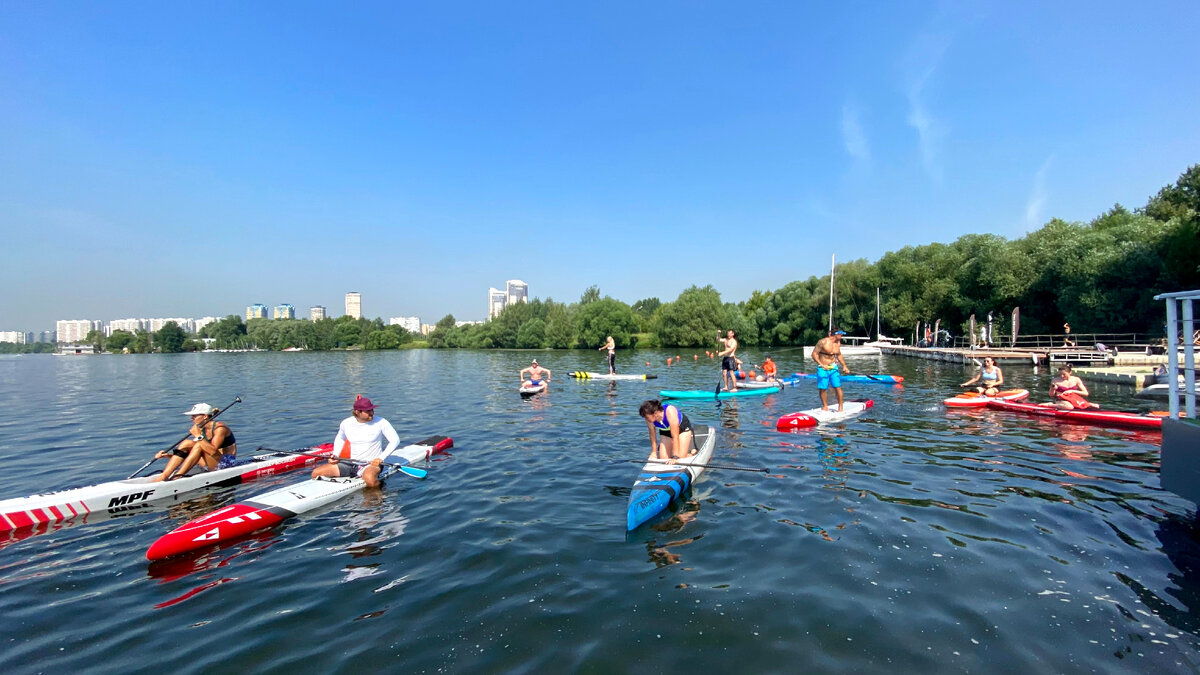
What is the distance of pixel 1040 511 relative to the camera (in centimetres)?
800

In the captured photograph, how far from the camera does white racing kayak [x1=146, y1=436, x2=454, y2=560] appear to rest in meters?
7.04

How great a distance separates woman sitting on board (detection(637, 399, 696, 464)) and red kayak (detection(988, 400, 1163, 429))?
12402 mm

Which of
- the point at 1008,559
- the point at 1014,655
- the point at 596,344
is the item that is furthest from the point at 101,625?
the point at 596,344

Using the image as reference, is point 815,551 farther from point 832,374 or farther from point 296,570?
point 832,374

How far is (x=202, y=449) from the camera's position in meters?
10.1

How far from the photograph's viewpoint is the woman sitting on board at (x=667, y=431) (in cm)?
934

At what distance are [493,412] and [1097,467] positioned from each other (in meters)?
16.1

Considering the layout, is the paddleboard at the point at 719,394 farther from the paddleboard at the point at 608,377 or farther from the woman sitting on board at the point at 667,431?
the woman sitting on board at the point at 667,431

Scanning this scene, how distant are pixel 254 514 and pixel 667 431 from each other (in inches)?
254

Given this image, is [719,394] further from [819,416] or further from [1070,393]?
[1070,393]

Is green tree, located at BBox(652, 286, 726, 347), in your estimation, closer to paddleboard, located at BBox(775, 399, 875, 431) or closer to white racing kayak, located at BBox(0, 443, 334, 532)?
paddleboard, located at BBox(775, 399, 875, 431)

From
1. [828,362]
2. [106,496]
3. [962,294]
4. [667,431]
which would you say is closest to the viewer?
[106,496]

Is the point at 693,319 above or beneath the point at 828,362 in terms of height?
above

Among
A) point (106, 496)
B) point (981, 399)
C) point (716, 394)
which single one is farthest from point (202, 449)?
point (981, 399)
